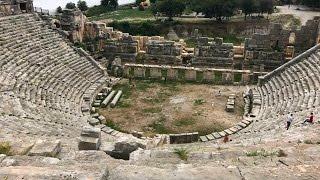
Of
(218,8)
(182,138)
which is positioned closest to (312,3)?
(218,8)

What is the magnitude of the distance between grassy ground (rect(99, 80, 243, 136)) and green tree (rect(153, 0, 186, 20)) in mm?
22812

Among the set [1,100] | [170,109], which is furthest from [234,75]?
[1,100]

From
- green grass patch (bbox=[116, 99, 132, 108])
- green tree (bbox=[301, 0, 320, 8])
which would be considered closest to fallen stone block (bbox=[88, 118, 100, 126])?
green grass patch (bbox=[116, 99, 132, 108])

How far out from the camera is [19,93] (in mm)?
16031

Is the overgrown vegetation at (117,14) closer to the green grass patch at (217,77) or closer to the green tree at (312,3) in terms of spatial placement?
the green tree at (312,3)

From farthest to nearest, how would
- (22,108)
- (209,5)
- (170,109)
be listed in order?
(209,5) → (170,109) → (22,108)

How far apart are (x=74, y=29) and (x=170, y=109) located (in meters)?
9.29

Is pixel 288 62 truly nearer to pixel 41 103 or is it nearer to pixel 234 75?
pixel 234 75

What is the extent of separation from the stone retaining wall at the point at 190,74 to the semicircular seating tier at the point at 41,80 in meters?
2.22

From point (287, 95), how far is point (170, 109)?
5577 millimetres

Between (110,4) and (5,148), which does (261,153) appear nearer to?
(5,148)

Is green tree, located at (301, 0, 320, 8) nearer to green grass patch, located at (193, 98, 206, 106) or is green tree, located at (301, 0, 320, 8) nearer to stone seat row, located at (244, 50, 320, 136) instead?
stone seat row, located at (244, 50, 320, 136)

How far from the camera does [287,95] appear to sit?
1812 centimetres

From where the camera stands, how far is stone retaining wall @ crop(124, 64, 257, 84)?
22938 mm
